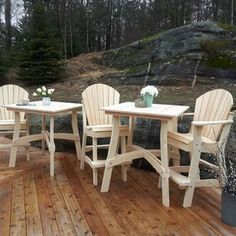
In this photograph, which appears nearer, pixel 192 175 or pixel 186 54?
pixel 192 175

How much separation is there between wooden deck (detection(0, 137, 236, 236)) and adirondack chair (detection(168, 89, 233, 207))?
195mm

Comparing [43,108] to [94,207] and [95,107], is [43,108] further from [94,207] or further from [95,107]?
[94,207]

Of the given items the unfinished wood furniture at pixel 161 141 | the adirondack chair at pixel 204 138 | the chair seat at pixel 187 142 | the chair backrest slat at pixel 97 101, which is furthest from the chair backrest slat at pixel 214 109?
the chair backrest slat at pixel 97 101

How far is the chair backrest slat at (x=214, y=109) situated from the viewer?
304cm

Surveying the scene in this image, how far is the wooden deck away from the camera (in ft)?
7.93

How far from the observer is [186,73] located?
546cm

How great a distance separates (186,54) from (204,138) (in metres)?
2.92

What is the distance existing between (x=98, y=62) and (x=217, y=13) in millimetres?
5434

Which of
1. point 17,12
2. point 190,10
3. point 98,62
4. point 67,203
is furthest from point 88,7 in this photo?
point 67,203

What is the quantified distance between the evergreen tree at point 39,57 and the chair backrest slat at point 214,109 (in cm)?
395

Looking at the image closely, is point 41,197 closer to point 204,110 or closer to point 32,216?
point 32,216

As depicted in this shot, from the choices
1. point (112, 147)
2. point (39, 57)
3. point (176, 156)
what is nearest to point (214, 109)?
point (176, 156)

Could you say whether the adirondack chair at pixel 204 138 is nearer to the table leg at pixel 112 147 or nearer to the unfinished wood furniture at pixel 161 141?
the unfinished wood furniture at pixel 161 141

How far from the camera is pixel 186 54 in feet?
18.8
